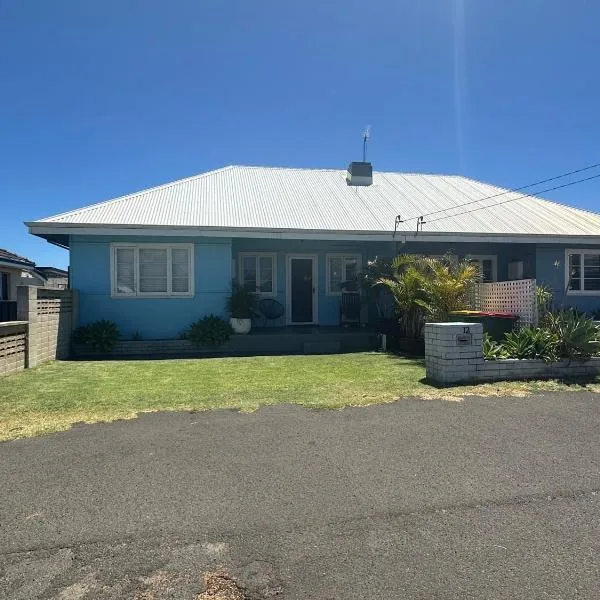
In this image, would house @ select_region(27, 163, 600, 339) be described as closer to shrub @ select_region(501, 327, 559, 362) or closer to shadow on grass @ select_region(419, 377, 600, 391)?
shrub @ select_region(501, 327, 559, 362)

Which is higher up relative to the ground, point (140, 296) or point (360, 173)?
point (360, 173)

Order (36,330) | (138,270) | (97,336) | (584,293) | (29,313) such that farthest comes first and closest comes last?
(584,293), (138,270), (97,336), (36,330), (29,313)

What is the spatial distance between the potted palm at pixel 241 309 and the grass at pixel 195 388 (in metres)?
2.18

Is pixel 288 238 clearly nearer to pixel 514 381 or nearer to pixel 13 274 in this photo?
pixel 514 381

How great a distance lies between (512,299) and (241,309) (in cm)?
612

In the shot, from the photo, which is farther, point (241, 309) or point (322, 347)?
point (241, 309)

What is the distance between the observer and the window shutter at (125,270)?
1178 cm

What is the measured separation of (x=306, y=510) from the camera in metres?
3.23

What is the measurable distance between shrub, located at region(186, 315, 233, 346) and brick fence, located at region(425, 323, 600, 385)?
18.3 feet

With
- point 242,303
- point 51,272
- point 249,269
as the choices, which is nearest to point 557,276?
point 249,269

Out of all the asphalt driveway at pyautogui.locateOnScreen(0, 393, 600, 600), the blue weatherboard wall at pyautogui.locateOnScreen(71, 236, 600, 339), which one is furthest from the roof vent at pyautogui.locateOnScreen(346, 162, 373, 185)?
the asphalt driveway at pyautogui.locateOnScreen(0, 393, 600, 600)

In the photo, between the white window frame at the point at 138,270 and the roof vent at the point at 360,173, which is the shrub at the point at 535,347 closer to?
the white window frame at the point at 138,270

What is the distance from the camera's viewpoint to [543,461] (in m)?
4.13

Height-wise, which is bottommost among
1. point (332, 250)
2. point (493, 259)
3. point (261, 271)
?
point (261, 271)
